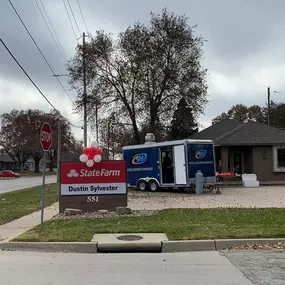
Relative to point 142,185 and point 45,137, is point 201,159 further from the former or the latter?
point 45,137

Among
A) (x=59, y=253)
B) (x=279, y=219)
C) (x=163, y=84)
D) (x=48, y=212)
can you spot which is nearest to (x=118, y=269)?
(x=59, y=253)

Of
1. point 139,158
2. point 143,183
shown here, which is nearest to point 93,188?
point 139,158

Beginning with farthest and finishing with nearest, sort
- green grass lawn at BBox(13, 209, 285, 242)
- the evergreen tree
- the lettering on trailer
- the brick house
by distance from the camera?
the evergreen tree
the brick house
the lettering on trailer
green grass lawn at BBox(13, 209, 285, 242)

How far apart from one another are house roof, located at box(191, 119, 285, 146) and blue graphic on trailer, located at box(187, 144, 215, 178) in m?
7.76

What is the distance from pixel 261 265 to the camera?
756 centimetres

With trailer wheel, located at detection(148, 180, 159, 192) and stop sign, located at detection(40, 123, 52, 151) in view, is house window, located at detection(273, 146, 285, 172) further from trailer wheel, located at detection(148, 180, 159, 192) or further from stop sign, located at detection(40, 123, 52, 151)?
stop sign, located at detection(40, 123, 52, 151)

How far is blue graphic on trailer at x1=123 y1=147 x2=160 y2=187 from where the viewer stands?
25094 mm

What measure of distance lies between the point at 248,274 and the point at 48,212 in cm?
1019

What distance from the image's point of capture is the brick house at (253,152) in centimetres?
3216

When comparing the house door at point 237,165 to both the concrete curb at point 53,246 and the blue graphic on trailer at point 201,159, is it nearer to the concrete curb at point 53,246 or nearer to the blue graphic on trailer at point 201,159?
the blue graphic on trailer at point 201,159

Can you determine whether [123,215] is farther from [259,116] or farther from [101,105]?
[259,116]

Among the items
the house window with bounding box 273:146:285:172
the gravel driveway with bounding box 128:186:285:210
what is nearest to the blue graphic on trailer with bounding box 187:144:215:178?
the gravel driveway with bounding box 128:186:285:210

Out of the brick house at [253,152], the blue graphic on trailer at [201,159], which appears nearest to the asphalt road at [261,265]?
the blue graphic on trailer at [201,159]

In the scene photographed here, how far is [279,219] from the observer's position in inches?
476
